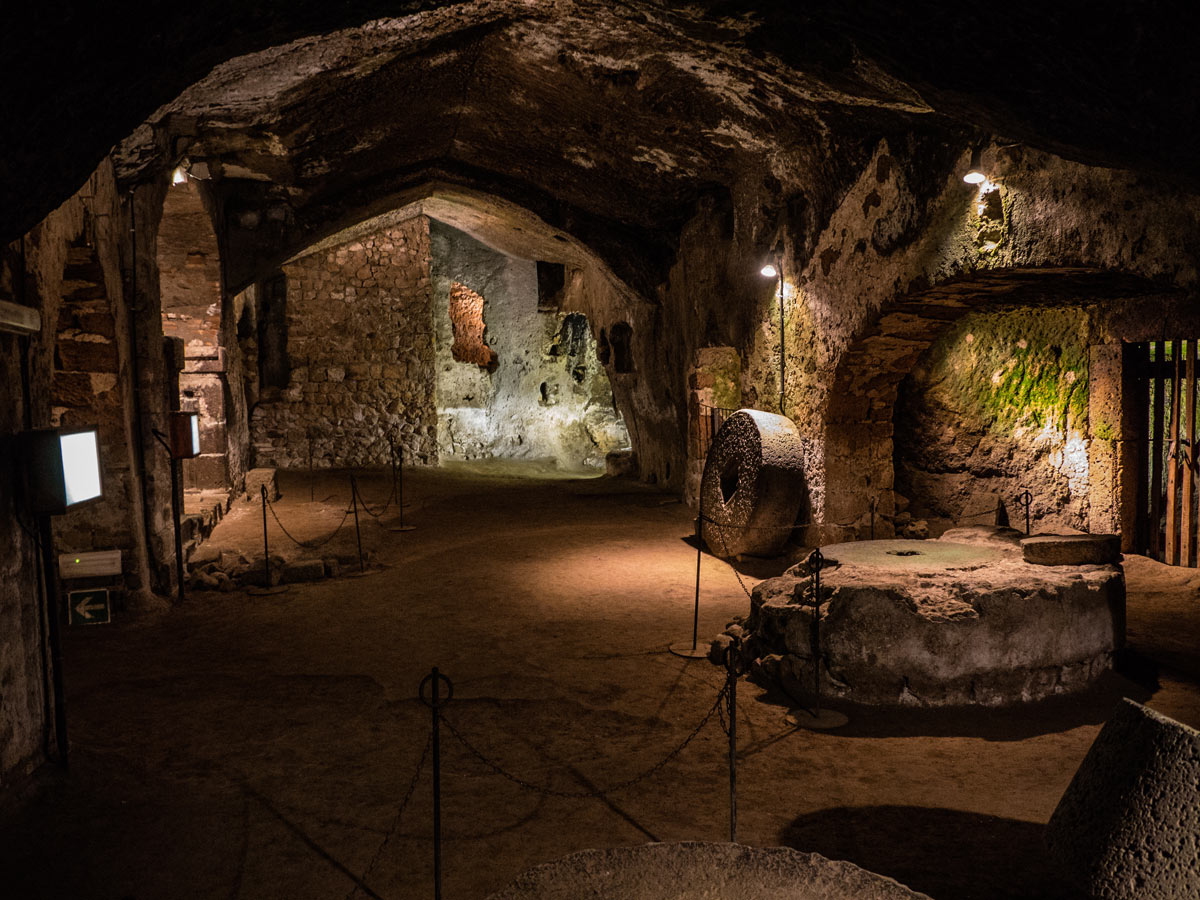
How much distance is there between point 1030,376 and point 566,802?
6.81m

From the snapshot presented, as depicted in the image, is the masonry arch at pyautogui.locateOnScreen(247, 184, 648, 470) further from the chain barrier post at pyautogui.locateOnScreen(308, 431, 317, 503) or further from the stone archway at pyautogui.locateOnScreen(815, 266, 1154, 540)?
the stone archway at pyautogui.locateOnScreen(815, 266, 1154, 540)

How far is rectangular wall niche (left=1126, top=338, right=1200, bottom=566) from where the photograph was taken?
7.36 metres

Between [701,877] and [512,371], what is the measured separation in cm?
1483

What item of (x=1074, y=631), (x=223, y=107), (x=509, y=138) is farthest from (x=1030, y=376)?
(x=223, y=107)

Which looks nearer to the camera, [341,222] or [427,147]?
[427,147]

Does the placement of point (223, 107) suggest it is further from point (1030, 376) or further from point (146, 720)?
point (1030, 376)

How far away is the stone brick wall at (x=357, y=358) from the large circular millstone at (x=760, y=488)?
8425mm

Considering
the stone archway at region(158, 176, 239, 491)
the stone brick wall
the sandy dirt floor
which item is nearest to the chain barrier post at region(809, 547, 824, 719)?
the sandy dirt floor

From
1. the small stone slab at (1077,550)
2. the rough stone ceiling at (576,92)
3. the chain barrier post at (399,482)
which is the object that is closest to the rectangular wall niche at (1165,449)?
the small stone slab at (1077,550)

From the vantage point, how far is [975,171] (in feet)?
19.7

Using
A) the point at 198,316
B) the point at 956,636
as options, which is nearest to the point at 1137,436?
the point at 956,636

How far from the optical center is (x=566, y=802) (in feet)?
12.3

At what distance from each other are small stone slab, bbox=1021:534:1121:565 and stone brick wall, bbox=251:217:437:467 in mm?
12103

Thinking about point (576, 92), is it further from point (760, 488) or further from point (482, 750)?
point (482, 750)
